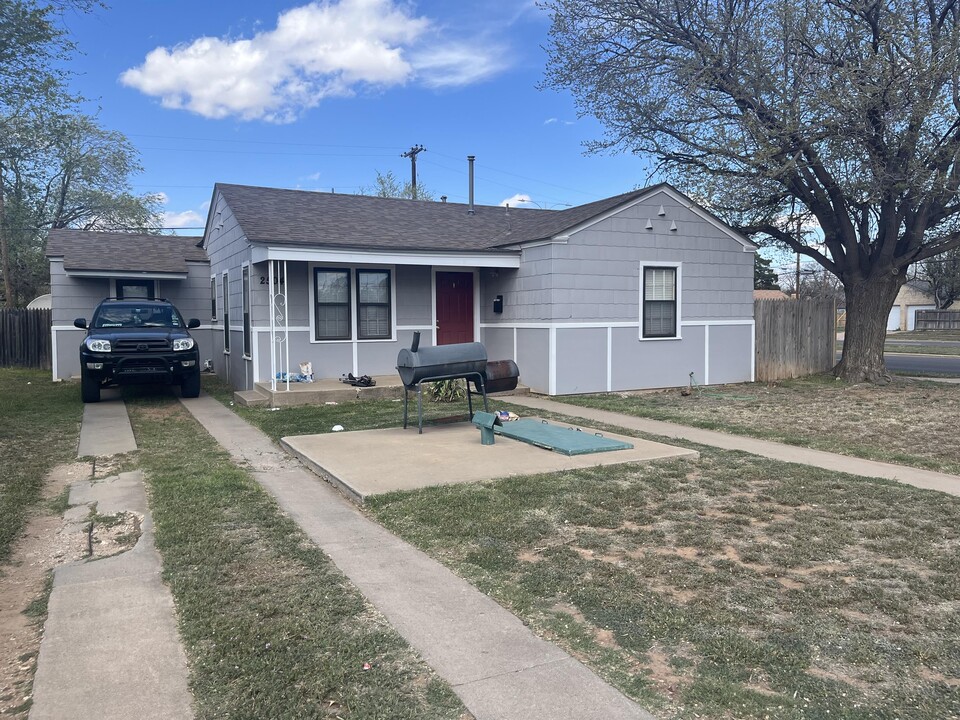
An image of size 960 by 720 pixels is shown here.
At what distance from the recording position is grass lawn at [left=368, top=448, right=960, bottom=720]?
2.99m

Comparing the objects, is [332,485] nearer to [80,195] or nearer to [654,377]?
[654,377]

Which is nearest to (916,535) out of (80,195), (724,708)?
(724,708)

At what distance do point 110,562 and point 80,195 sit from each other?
34763 mm

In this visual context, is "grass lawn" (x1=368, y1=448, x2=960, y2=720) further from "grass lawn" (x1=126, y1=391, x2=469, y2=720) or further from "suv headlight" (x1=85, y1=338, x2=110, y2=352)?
"suv headlight" (x1=85, y1=338, x2=110, y2=352)

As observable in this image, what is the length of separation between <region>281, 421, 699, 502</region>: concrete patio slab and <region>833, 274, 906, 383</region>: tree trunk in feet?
31.0

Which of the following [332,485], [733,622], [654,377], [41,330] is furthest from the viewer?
A: [41,330]

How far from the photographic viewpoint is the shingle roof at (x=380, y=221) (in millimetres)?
12977

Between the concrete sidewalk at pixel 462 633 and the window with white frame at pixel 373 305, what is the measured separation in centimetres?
825

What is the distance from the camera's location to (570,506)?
5.59 metres

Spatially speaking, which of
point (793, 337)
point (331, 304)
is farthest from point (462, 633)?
point (793, 337)

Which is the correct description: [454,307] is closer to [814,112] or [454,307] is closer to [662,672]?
[814,112]

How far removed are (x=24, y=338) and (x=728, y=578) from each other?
20.8 metres

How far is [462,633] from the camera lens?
3.51 meters

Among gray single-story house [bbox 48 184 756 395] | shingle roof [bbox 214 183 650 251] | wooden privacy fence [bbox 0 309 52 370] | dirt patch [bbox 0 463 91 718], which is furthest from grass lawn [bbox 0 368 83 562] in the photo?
shingle roof [bbox 214 183 650 251]
